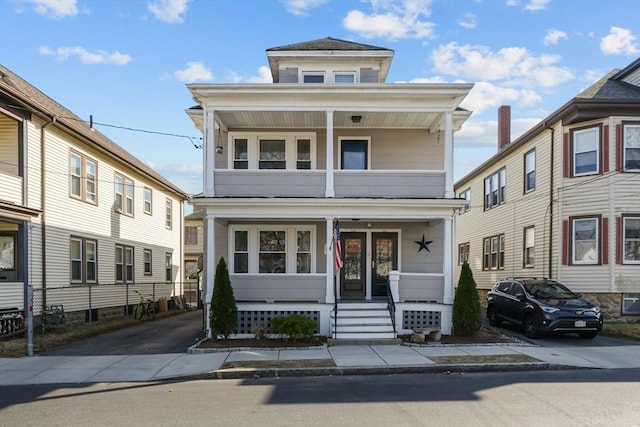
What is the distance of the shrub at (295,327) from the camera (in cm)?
1173

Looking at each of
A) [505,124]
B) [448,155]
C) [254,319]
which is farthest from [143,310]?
[505,124]

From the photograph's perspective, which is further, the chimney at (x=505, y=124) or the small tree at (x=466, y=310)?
the chimney at (x=505, y=124)

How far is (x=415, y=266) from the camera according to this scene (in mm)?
14953

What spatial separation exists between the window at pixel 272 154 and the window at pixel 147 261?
1033 cm

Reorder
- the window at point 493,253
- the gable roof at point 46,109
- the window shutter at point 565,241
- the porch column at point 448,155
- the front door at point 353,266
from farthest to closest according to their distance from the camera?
the window at point 493,253 → the window shutter at point 565,241 → the front door at point 353,266 → the porch column at point 448,155 → the gable roof at point 46,109

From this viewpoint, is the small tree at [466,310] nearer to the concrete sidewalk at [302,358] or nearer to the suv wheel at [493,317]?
the concrete sidewalk at [302,358]

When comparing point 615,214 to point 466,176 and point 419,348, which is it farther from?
point 466,176

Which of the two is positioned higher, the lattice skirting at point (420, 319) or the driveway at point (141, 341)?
the lattice skirting at point (420, 319)

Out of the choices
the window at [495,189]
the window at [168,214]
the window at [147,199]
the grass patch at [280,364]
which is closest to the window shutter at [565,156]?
the window at [495,189]

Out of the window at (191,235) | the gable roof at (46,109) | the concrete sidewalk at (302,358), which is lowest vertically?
the concrete sidewalk at (302,358)

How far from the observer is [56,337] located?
13000 millimetres

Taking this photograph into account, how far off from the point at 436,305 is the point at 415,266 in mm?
1942

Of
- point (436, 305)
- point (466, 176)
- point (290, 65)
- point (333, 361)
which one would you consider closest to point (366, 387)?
point (333, 361)

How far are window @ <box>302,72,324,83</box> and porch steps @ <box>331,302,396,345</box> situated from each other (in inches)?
292
